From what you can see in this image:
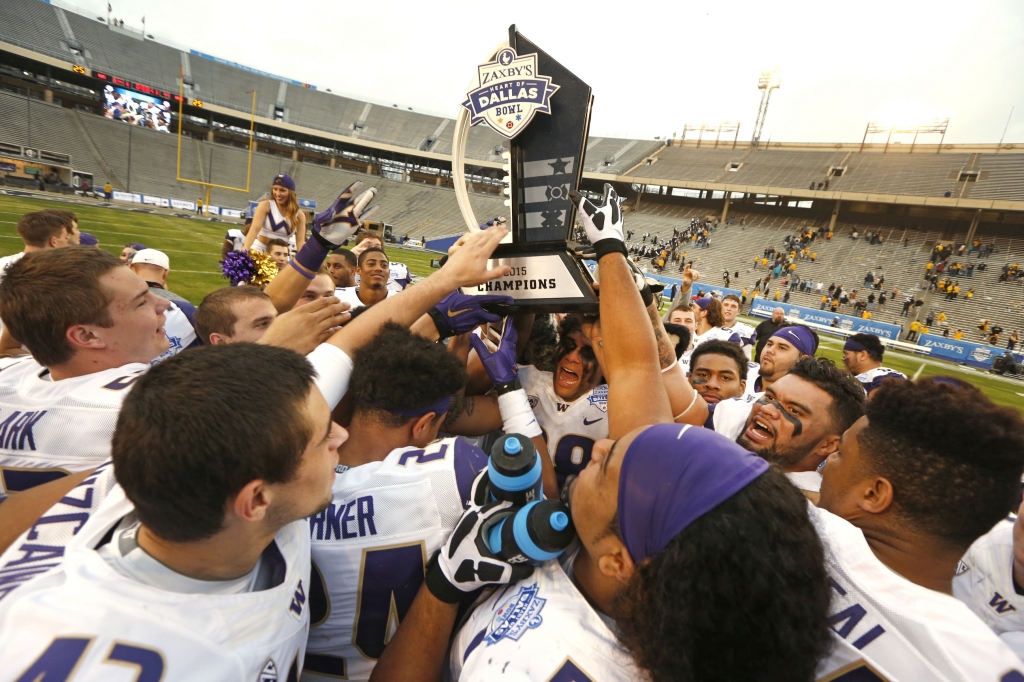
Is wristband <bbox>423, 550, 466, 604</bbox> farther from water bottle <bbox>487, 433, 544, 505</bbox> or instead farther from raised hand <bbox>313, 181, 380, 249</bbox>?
raised hand <bbox>313, 181, 380, 249</bbox>

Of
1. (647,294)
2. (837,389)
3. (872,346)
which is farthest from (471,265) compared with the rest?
(872,346)

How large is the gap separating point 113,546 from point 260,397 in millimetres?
493

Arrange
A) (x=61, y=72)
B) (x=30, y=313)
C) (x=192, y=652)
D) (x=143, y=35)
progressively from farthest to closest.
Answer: (x=143, y=35)
(x=61, y=72)
(x=30, y=313)
(x=192, y=652)

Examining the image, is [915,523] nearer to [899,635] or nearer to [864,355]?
[899,635]

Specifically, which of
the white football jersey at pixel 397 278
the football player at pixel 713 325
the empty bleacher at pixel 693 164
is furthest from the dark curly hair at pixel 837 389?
the empty bleacher at pixel 693 164

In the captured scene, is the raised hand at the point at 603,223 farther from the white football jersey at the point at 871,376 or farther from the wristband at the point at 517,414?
the white football jersey at the point at 871,376

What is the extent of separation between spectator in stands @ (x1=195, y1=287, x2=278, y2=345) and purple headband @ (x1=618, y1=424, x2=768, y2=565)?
8.72 ft

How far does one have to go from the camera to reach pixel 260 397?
3.81ft

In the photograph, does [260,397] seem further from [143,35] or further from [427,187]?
[143,35]

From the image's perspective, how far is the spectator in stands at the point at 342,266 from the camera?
6395 millimetres

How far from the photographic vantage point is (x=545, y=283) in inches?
96.0

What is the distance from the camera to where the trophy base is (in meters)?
2.34

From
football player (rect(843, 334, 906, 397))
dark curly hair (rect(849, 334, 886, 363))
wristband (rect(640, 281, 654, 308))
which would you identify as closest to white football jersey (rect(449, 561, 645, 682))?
wristband (rect(640, 281, 654, 308))

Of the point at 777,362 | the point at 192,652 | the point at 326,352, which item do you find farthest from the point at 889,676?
the point at 777,362
